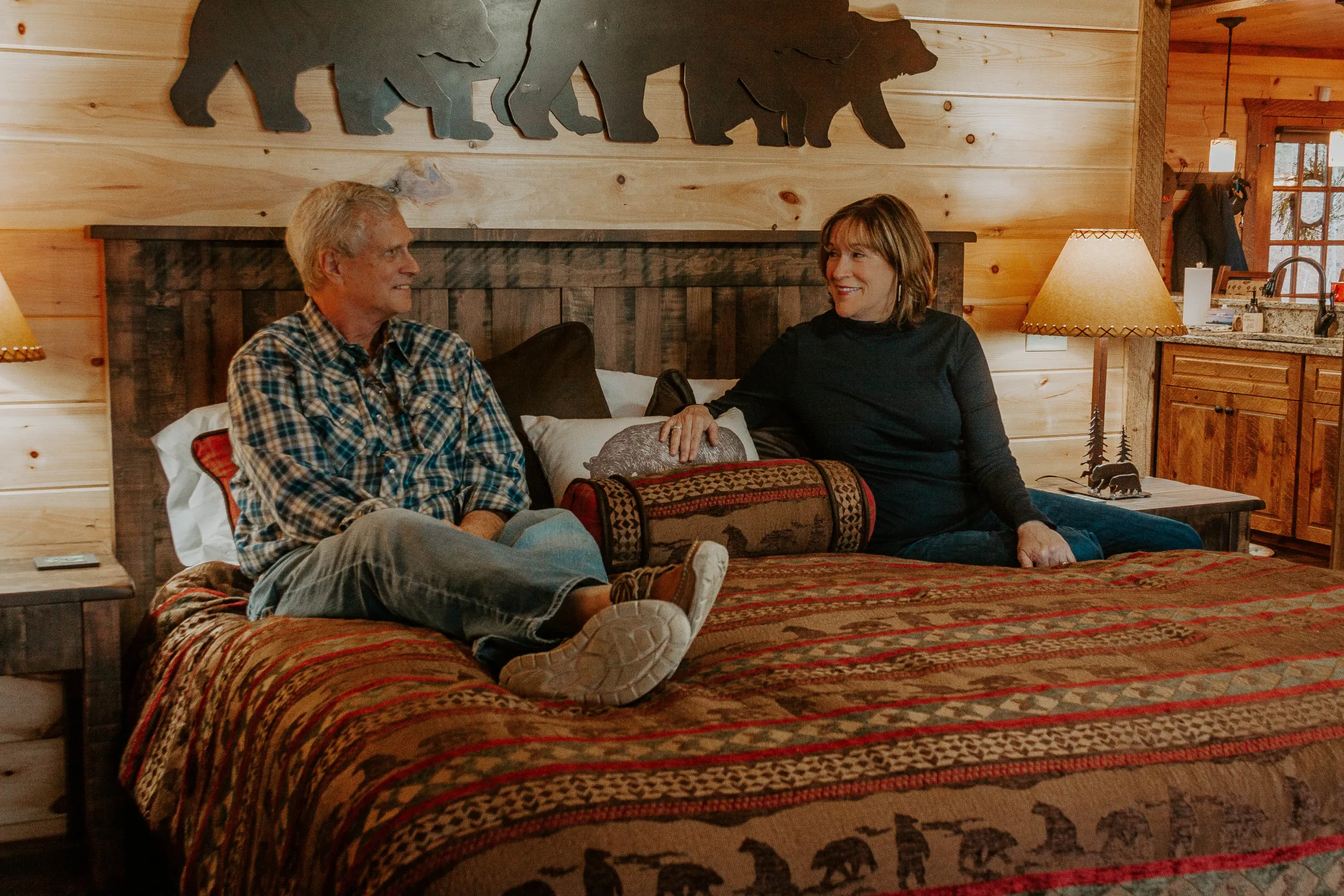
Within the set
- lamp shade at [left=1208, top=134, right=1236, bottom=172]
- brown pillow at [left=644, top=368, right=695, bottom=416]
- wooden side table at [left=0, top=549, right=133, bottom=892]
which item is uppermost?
lamp shade at [left=1208, top=134, right=1236, bottom=172]

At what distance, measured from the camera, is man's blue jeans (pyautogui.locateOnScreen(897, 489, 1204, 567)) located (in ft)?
7.83

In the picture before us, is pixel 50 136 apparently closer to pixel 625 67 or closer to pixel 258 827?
pixel 625 67

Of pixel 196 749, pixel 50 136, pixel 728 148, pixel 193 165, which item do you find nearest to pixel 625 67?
pixel 728 148

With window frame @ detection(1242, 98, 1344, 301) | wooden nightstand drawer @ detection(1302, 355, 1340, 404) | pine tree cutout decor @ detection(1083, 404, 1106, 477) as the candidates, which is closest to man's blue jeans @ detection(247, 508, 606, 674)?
pine tree cutout decor @ detection(1083, 404, 1106, 477)

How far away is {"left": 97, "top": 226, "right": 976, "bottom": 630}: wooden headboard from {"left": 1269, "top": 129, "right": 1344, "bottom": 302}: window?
5.51 m

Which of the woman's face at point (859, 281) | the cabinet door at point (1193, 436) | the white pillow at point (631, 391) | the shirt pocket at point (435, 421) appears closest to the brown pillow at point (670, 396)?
the white pillow at point (631, 391)

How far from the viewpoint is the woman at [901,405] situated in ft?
8.29

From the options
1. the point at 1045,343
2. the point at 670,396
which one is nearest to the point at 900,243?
the point at 670,396

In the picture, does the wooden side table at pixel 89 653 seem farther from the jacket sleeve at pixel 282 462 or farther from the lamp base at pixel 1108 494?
the lamp base at pixel 1108 494

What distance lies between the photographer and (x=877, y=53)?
10.1 ft

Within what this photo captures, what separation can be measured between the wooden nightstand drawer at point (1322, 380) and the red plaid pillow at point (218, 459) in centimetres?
405

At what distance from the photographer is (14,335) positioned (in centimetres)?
227

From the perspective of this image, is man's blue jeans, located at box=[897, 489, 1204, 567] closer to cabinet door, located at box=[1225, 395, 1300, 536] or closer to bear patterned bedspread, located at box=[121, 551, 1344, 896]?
bear patterned bedspread, located at box=[121, 551, 1344, 896]

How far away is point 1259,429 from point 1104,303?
246 centimetres
